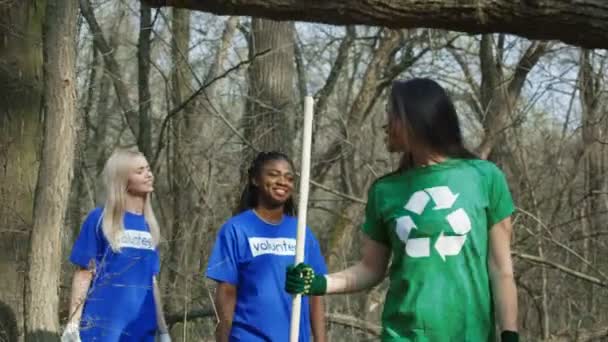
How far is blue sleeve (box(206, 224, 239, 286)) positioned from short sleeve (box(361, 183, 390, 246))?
1.70 metres

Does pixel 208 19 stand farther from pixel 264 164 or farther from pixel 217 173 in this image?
pixel 264 164

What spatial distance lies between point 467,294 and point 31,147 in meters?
4.43

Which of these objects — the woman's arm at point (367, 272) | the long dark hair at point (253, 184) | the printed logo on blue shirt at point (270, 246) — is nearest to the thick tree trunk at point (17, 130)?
the long dark hair at point (253, 184)

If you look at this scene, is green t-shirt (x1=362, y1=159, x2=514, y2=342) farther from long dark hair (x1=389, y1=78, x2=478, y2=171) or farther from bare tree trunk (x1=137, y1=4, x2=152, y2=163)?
bare tree trunk (x1=137, y1=4, x2=152, y2=163)

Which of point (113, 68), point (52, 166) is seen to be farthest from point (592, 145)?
point (52, 166)

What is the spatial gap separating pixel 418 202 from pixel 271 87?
630 centimetres

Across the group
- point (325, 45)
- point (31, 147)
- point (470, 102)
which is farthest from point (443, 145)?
point (325, 45)

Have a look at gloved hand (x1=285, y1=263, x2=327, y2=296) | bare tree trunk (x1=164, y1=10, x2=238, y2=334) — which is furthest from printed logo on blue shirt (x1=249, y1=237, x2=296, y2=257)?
bare tree trunk (x1=164, y1=10, x2=238, y2=334)

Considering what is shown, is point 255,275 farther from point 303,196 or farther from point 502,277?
point 502,277

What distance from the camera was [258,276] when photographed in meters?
5.20

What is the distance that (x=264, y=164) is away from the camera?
5.47 m

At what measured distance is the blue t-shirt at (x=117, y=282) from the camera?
19.1 feet

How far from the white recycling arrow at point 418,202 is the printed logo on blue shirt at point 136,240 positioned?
281 cm

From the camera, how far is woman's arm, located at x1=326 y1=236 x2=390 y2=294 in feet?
11.8
